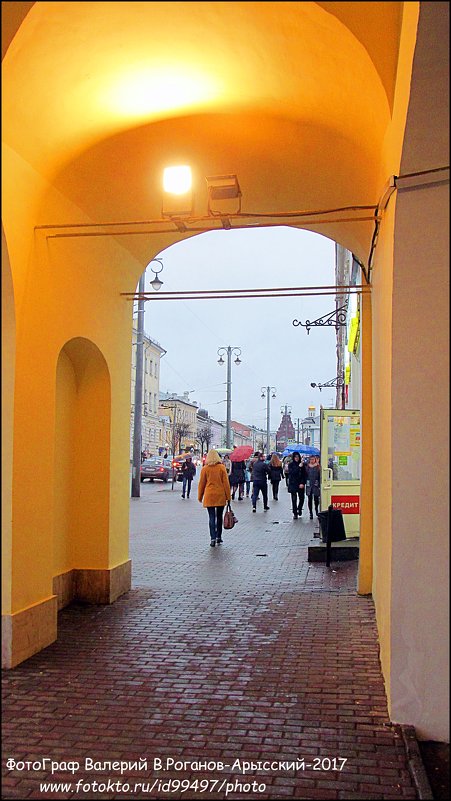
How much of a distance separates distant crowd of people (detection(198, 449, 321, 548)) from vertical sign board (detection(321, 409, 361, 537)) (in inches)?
75.3

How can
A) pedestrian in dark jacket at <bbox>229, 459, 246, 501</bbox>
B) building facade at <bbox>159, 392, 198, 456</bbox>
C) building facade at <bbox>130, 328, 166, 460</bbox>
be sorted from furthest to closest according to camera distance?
1. building facade at <bbox>159, 392, 198, 456</bbox>
2. building facade at <bbox>130, 328, 166, 460</bbox>
3. pedestrian in dark jacket at <bbox>229, 459, 246, 501</bbox>

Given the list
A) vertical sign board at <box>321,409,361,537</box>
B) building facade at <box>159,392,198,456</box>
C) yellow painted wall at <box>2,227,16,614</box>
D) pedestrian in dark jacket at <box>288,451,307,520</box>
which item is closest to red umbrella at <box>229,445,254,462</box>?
pedestrian in dark jacket at <box>288,451,307,520</box>

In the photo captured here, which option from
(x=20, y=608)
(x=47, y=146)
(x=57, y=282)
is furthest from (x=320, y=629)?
(x=47, y=146)

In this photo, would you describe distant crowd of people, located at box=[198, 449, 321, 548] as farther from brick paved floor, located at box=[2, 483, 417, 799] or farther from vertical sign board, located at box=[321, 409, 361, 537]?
brick paved floor, located at box=[2, 483, 417, 799]

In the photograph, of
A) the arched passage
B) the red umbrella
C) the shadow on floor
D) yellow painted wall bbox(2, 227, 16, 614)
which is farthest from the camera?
the red umbrella

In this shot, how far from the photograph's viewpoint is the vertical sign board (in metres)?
12.3

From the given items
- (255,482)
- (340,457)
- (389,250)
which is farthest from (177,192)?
(255,482)

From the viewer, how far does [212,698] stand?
209 inches

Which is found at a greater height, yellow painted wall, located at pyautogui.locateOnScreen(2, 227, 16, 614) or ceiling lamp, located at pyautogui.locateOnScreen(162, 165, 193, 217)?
ceiling lamp, located at pyautogui.locateOnScreen(162, 165, 193, 217)

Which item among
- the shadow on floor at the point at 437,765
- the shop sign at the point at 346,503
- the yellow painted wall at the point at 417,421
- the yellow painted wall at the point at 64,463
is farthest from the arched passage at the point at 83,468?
the shop sign at the point at 346,503

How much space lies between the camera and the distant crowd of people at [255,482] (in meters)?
13.3

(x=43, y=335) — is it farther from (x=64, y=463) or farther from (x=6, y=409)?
(x=6, y=409)

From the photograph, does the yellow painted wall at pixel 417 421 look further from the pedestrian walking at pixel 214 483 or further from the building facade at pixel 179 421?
the building facade at pixel 179 421

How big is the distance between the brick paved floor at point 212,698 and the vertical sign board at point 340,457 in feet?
9.83
